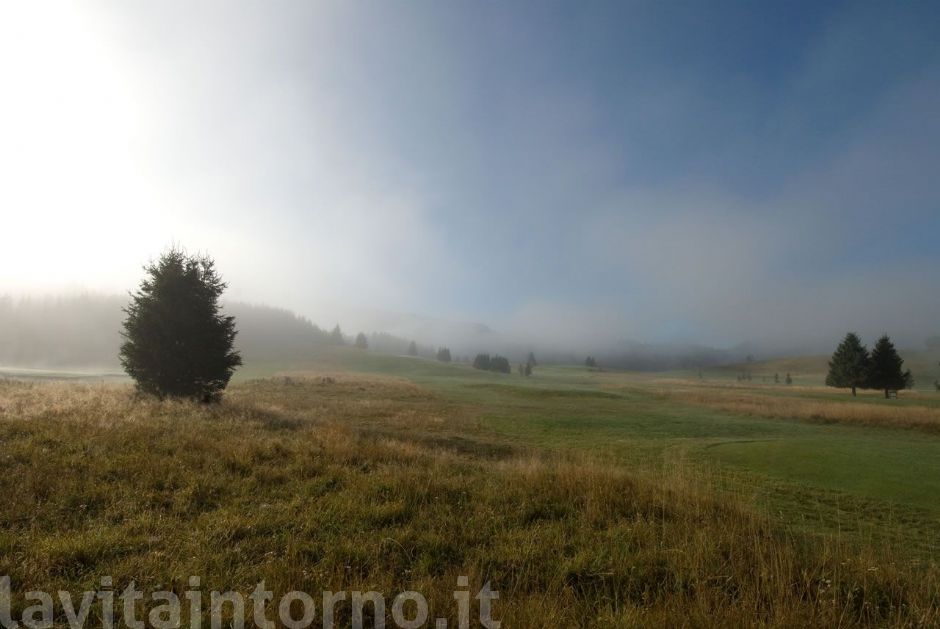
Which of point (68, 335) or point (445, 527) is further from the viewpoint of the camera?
point (68, 335)

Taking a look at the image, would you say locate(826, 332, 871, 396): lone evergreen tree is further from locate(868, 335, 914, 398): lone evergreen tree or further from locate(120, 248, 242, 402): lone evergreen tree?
locate(120, 248, 242, 402): lone evergreen tree

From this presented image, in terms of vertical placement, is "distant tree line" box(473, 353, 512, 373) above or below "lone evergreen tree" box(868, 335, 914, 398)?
below

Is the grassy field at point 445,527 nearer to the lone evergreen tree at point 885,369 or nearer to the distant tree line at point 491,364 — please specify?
the lone evergreen tree at point 885,369

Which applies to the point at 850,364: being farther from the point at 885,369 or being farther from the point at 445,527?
the point at 445,527

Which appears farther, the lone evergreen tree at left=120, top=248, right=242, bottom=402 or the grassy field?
the lone evergreen tree at left=120, top=248, right=242, bottom=402

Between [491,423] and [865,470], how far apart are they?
16243 millimetres

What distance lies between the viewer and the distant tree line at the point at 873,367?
51438mm

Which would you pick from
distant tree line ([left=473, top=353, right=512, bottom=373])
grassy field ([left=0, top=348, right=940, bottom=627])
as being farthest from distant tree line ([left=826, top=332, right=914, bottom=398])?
distant tree line ([left=473, top=353, right=512, bottom=373])

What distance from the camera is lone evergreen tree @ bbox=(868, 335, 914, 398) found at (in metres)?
51.3
